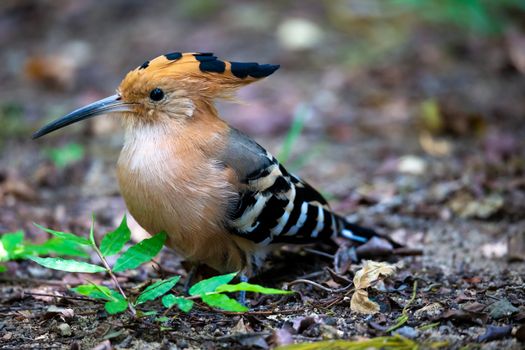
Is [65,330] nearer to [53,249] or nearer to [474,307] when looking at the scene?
[53,249]

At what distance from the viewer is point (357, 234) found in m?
4.02

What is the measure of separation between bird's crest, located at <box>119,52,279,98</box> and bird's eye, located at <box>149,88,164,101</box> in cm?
5

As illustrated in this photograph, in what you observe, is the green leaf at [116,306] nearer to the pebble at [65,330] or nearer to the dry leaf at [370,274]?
the pebble at [65,330]

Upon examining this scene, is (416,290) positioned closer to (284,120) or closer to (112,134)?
(284,120)

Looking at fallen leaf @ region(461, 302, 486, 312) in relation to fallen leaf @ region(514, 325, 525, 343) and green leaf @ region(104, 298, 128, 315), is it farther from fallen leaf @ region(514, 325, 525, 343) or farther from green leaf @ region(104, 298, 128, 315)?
green leaf @ region(104, 298, 128, 315)

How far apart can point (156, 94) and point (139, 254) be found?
0.86m

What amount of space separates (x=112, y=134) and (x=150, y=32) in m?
2.35

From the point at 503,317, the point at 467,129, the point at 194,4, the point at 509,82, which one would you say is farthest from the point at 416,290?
the point at 194,4

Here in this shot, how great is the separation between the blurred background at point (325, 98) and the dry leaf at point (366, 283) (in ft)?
3.65

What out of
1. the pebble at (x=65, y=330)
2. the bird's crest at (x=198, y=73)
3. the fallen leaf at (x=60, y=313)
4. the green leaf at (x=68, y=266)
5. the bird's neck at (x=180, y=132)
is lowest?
the fallen leaf at (x=60, y=313)

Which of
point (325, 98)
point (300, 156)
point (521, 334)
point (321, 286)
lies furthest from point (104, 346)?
point (325, 98)

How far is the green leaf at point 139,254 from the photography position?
120 inches

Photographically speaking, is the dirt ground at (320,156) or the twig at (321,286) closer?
the dirt ground at (320,156)

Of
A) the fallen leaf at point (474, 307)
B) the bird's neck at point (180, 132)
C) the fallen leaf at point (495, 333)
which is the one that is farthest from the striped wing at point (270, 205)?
the fallen leaf at point (495, 333)
